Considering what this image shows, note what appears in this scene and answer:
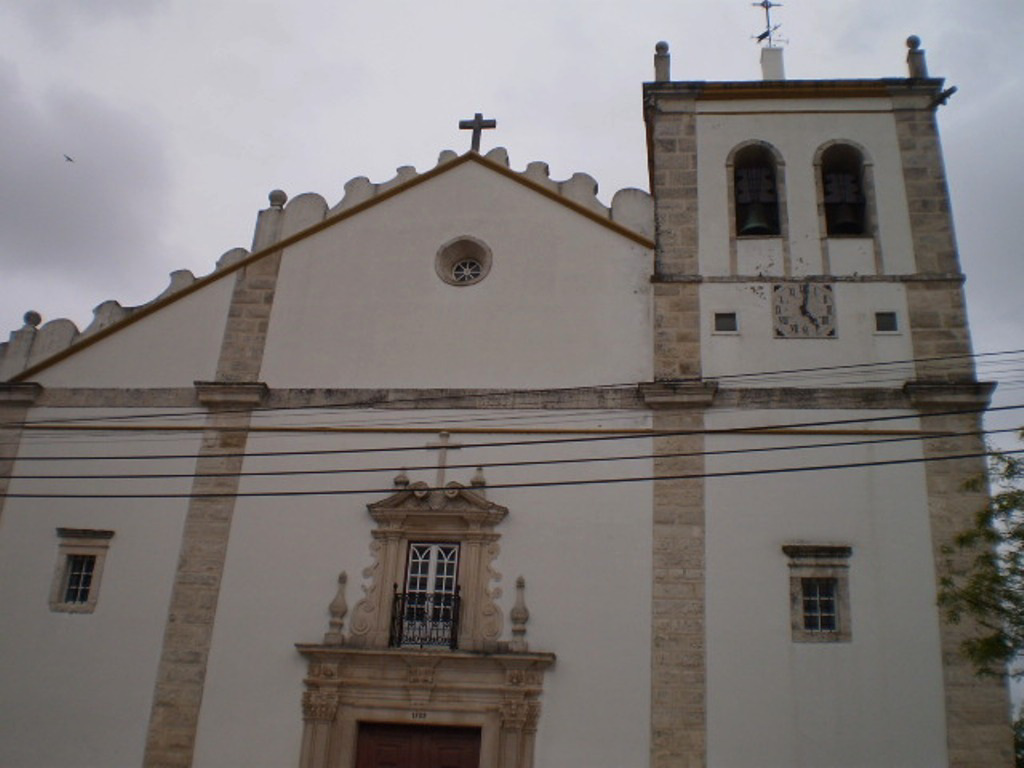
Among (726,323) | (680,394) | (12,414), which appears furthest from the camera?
(12,414)

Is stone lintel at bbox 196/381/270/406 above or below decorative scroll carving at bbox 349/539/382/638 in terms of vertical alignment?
above

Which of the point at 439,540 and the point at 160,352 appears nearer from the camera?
the point at 439,540

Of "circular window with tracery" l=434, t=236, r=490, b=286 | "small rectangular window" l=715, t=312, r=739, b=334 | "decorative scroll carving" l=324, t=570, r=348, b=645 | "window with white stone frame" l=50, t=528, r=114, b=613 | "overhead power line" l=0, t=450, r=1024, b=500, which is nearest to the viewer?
"decorative scroll carving" l=324, t=570, r=348, b=645

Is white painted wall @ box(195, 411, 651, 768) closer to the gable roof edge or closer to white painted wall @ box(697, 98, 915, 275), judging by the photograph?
the gable roof edge

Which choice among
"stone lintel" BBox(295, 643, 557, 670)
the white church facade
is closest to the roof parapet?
the white church facade

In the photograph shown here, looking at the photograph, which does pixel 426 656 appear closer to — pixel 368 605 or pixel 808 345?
pixel 368 605

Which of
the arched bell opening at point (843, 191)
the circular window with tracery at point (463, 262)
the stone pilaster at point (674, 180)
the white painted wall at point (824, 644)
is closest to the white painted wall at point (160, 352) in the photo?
the circular window with tracery at point (463, 262)

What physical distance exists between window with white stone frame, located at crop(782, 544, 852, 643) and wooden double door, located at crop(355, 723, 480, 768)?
4217 millimetres

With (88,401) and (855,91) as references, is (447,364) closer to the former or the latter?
(88,401)

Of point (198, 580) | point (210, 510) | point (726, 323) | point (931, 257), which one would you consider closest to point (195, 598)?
point (198, 580)

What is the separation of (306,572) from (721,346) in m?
6.47

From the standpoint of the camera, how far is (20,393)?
15.2m

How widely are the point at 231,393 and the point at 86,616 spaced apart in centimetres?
356

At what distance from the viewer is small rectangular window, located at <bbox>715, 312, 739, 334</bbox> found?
14.6m
